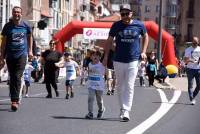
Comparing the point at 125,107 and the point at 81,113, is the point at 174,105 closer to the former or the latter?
the point at 81,113

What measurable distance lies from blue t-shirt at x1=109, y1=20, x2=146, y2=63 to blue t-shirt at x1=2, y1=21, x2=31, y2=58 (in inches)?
84.2

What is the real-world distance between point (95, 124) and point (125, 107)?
85 centimetres

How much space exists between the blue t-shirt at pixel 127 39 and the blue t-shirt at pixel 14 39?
2138mm

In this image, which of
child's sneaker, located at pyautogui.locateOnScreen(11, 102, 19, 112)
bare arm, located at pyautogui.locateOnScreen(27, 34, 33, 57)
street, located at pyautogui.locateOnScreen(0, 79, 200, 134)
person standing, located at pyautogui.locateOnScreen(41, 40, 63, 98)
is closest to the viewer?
street, located at pyautogui.locateOnScreen(0, 79, 200, 134)

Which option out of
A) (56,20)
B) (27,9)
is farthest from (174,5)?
(27,9)

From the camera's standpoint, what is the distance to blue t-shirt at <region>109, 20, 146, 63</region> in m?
11.8

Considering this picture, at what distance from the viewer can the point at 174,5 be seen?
14425 centimetres

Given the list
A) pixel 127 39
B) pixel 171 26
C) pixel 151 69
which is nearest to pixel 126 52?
pixel 127 39

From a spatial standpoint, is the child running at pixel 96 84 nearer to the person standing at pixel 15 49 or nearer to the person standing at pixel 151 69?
the person standing at pixel 15 49

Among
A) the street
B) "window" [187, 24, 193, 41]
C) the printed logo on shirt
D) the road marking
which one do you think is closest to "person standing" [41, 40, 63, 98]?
the street

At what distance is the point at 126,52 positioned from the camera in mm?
11891

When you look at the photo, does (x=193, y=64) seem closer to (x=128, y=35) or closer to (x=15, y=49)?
(x=15, y=49)

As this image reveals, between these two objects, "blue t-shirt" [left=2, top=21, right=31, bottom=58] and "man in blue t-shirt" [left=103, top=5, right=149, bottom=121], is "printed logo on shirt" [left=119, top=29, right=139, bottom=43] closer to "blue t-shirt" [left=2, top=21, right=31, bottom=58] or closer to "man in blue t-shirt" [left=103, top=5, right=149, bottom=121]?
"man in blue t-shirt" [left=103, top=5, right=149, bottom=121]

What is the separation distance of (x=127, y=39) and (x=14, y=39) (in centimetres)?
248
